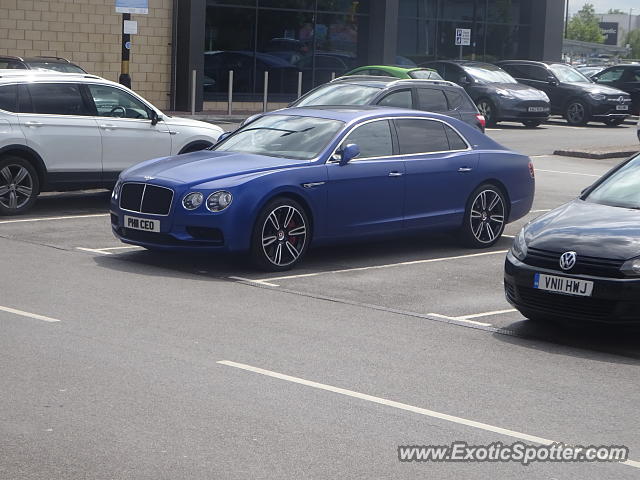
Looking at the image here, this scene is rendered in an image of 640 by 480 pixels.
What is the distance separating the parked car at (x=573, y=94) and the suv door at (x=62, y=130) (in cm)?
2277

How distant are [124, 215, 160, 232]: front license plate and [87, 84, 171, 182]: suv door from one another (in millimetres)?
3816

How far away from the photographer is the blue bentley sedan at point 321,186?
11.0m

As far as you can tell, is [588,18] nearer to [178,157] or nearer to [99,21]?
[99,21]

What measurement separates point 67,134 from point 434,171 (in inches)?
191

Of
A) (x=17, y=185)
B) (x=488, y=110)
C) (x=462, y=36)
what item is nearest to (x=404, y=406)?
(x=17, y=185)

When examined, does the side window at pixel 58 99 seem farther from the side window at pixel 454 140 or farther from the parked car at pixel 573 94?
the parked car at pixel 573 94

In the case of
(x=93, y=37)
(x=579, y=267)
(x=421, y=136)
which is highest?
(x=93, y=37)

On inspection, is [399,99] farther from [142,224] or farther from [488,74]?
[488,74]

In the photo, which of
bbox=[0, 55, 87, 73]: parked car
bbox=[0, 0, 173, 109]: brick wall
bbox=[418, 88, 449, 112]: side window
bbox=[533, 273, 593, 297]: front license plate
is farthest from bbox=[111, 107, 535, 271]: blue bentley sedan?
bbox=[0, 0, 173, 109]: brick wall

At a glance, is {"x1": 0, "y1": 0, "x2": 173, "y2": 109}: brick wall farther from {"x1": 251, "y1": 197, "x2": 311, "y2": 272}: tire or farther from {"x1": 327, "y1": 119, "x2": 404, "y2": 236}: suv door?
{"x1": 251, "y1": 197, "x2": 311, "y2": 272}: tire

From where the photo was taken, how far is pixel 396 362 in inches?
314

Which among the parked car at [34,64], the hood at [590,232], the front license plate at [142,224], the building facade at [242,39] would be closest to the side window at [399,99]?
the parked car at [34,64]

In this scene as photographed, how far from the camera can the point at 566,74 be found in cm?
3638

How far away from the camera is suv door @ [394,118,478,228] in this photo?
1243 cm
